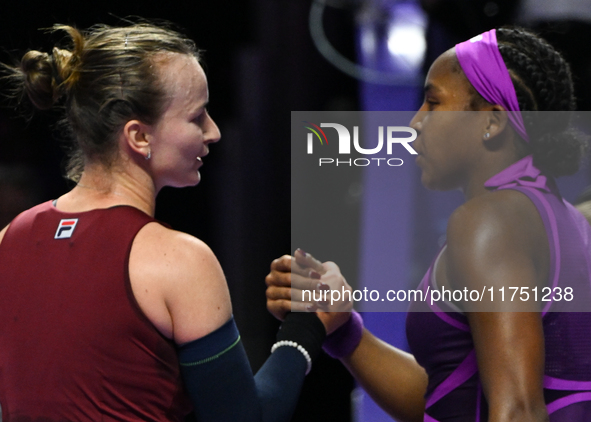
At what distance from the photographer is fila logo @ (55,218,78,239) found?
0.95 m

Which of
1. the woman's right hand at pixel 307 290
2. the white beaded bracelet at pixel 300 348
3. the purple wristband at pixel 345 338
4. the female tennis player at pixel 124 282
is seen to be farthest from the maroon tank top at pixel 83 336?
the purple wristband at pixel 345 338

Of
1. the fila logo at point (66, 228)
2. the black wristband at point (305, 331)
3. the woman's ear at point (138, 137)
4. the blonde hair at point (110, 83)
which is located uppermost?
the blonde hair at point (110, 83)

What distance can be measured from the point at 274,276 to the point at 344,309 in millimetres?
173

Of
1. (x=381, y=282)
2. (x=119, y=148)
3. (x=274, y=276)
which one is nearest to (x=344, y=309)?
(x=274, y=276)

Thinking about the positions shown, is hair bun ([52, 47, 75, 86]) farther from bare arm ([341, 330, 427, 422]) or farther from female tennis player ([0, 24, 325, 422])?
bare arm ([341, 330, 427, 422])

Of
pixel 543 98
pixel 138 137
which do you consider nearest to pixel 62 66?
pixel 138 137

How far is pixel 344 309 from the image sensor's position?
1311 mm

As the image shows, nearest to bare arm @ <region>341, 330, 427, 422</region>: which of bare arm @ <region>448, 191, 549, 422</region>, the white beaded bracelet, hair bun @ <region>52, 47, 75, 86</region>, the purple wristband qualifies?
the purple wristband

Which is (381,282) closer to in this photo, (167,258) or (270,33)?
(167,258)

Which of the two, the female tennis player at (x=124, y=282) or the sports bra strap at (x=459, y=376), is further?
the sports bra strap at (x=459, y=376)

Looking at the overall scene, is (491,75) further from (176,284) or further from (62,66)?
(62,66)

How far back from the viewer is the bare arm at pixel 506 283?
35.9 inches

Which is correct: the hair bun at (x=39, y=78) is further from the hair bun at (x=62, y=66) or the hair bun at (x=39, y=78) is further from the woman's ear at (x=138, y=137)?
the woman's ear at (x=138, y=137)

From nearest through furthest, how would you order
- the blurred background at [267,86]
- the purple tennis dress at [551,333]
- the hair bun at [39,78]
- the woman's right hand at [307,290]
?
the purple tennis dress at [551,333] → the hair bun at [39,78] → the woman's right hand at [307,290] → the blurred background at [267,86]
